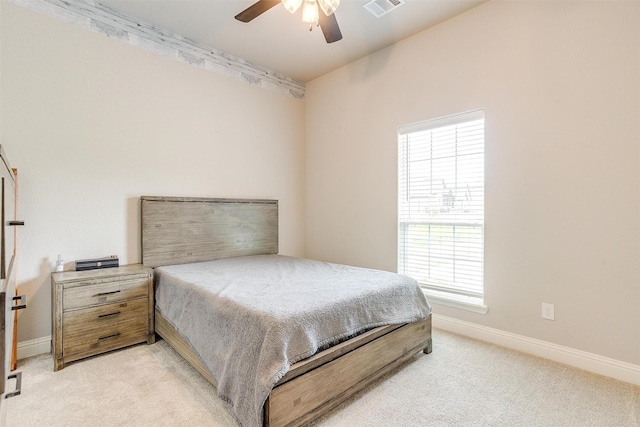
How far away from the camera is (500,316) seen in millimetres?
2633

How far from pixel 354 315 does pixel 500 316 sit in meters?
1.53

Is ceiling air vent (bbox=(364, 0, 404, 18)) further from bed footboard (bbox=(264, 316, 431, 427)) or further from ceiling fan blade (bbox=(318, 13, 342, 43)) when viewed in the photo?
bed footboard (bbox=(264, 316, 431, 427))

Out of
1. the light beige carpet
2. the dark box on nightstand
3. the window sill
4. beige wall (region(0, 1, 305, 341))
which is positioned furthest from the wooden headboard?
the window sill

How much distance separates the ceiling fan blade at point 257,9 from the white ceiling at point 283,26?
0.55 m

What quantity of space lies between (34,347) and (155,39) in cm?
288

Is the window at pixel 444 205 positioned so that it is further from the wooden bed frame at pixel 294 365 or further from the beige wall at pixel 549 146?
the wooden bed frame at pixel 294 365

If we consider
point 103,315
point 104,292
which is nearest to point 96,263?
point 104,292

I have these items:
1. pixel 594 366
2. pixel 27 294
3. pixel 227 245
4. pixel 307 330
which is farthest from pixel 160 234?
pixel 594 366

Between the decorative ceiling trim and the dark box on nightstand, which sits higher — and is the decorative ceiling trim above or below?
above

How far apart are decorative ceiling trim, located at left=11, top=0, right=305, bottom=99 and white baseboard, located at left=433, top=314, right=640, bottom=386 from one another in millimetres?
3416

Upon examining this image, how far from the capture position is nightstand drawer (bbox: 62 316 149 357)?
224cm

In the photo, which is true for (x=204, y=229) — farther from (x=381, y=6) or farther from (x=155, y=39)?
(x=381, y=6)

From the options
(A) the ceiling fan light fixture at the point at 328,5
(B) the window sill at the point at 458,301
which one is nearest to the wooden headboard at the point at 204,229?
(B) the window sill at the point at 458,301

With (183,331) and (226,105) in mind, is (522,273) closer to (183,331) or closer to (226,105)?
(183,331)
